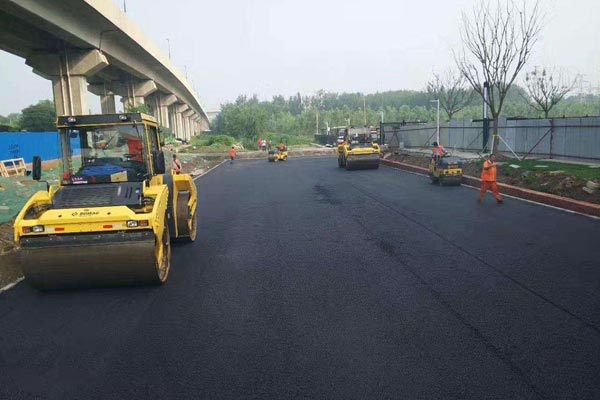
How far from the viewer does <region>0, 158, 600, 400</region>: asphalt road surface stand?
4465 mm

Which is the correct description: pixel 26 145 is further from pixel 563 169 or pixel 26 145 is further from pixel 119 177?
pixel 563 169

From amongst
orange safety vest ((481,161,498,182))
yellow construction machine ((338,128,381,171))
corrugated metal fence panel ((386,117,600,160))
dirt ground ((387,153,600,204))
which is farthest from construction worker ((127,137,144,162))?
yellow construction machine ((338,128,381,171))

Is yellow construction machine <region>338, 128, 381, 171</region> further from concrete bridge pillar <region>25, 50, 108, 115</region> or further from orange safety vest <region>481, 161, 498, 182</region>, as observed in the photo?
orange safety vest <region>481, 161, 498, 182</region>

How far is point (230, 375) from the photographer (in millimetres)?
4637

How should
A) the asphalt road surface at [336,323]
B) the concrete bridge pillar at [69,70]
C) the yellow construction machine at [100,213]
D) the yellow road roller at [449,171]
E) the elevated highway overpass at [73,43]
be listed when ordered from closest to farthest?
the asphalt road surface at [336,323], the yellow construction machine at [100,213], the yellow road roller at [449,171], the elevated highway overpass at [73,43], the concrete bridge pillar at [69,70]

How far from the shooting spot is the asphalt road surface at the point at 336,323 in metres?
4.46

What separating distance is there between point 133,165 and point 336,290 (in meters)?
3.83

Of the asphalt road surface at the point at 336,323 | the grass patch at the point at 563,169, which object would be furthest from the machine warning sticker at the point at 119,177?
the grass patch at the point at 563,169

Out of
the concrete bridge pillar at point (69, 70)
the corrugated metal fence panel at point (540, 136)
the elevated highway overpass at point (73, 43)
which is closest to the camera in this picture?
the corrugated metal fence panel at point (540, 136)

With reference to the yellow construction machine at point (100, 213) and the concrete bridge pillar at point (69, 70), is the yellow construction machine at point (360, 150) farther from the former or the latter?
the yellow construction machine at point (100, 213)

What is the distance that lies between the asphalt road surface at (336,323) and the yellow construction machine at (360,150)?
675 inches

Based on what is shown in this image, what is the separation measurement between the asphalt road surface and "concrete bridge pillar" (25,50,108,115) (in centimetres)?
1988

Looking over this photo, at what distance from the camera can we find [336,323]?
581 cm

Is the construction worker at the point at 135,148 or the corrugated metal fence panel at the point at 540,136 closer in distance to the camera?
the construction worker at the point at 135,148
